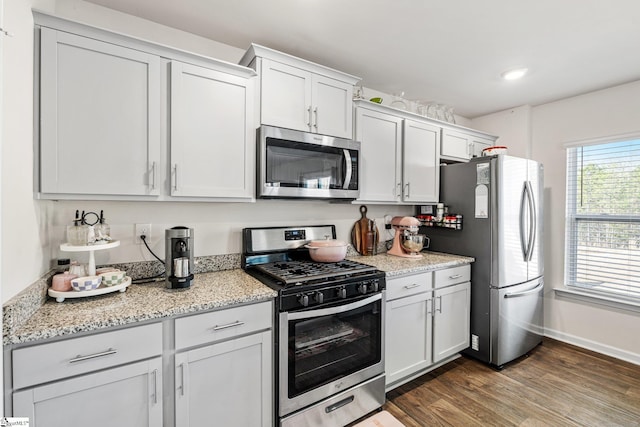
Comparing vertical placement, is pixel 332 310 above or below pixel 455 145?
below

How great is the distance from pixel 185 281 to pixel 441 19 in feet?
7.27

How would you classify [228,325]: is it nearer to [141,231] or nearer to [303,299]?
[303,299]

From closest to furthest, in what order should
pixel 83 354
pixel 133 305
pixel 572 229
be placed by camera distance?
1. pixel 83 354
2. pixel 133 305
3. pixel 572 229

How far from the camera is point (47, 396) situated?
3.66 feet

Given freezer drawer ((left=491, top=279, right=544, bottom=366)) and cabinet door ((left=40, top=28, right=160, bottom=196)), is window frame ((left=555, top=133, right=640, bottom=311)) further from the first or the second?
cabinet door ((left=40, top=28, right=160, bottom=196))

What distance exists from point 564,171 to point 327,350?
3.14 metres

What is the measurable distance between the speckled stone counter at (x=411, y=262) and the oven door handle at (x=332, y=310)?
0.25m

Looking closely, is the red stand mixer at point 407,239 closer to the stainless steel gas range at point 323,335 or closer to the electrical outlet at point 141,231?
the stainless steel gas range at point 323,335

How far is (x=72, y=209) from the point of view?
1673 mm

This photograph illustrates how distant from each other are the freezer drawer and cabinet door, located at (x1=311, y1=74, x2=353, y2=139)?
193 cm

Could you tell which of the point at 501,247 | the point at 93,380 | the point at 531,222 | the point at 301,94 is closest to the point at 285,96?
the point at 301,94

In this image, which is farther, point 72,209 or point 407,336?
point 407,336

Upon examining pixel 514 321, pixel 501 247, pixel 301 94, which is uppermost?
pixel 301 94

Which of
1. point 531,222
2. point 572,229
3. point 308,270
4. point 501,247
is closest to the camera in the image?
point 308,270
